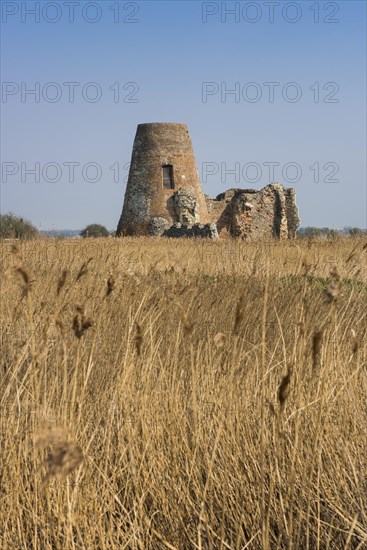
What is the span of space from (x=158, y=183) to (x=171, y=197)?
27.9 inches

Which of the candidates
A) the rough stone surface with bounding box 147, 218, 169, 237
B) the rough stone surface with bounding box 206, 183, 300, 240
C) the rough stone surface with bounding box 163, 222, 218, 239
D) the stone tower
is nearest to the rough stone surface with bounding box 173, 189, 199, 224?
the stone tower

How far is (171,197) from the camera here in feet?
89.7

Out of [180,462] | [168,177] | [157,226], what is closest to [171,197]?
[168,177]

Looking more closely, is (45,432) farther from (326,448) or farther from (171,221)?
(171,221)

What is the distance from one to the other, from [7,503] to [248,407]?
116cm

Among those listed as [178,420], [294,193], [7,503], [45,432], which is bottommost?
[7,503]

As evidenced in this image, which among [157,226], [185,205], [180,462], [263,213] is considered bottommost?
[180,462]

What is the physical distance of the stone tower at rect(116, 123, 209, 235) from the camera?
27.0 metres

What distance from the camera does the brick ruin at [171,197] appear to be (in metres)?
27.0

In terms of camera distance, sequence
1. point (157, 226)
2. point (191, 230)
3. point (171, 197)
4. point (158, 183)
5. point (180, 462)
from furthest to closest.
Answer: point (171, 197) < point (158, 183) < point (157, 226) < point (191, 230) < point (180, 462)

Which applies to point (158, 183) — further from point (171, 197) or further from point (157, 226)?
point (157, 226)

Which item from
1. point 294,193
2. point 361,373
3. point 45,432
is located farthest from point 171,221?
point 45,432

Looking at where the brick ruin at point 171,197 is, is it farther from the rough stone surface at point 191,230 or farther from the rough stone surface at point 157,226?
the rough stone surface at point 191,230

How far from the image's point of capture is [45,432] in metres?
1.62
